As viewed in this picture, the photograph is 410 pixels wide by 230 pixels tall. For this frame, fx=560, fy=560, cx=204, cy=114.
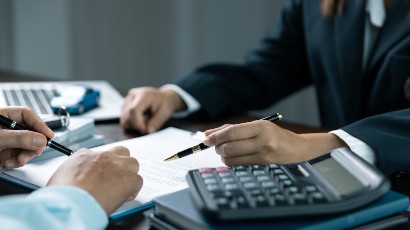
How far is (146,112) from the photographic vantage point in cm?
121

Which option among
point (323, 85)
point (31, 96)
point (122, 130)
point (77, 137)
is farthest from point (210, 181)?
point (323, 85)

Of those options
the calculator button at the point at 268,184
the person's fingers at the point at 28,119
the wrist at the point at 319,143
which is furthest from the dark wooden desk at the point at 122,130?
the calculator button at the point at 268,184

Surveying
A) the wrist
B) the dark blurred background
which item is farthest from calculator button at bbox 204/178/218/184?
the dark blurred background

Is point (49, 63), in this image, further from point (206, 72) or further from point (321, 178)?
point (321, 178)

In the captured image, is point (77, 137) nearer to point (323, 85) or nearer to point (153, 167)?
point (153, 167)

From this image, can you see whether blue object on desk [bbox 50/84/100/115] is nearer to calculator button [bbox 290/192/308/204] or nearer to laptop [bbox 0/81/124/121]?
laptop [bbox 0/81/124/121]

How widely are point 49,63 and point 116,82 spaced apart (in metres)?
0.37

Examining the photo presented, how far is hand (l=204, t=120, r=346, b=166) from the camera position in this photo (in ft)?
2.62

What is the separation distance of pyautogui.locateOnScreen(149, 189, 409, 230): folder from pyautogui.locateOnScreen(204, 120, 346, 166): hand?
159mm

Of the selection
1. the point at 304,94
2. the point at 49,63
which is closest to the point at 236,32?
the point at 304,94

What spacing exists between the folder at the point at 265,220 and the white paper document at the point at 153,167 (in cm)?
7

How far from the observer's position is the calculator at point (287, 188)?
0.58 meters

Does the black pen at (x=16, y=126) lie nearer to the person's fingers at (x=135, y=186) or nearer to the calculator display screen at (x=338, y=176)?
the person's fingers at (x=135, y=186)

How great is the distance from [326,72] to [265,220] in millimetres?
921
